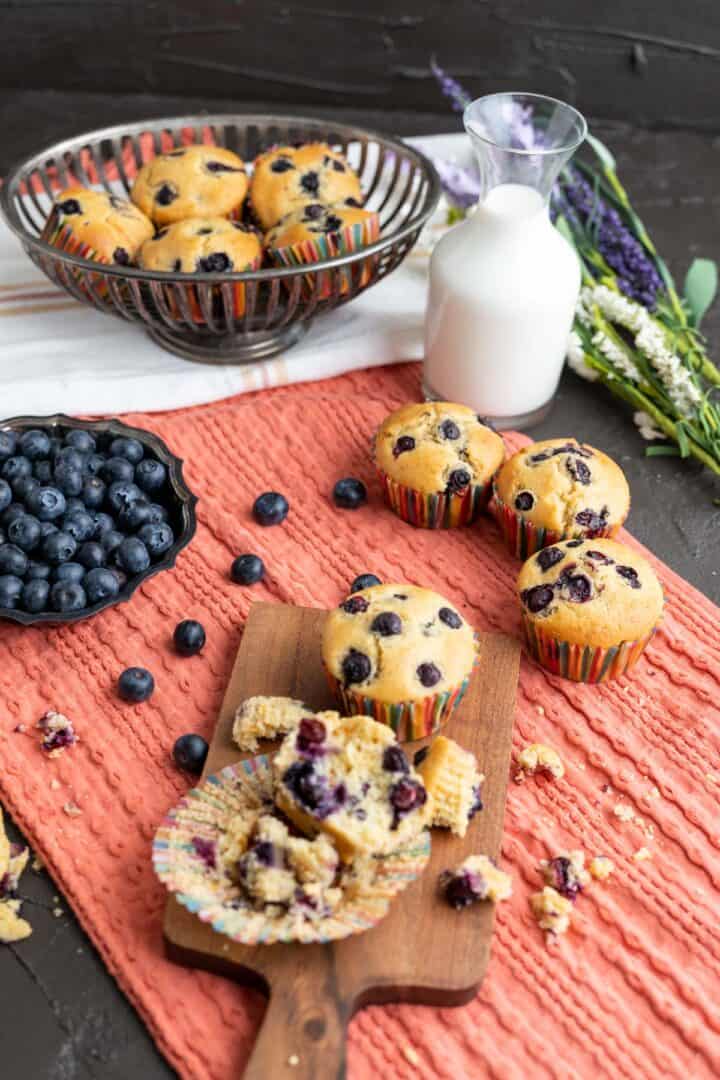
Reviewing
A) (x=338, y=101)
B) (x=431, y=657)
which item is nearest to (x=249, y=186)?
(x=338, y=101)

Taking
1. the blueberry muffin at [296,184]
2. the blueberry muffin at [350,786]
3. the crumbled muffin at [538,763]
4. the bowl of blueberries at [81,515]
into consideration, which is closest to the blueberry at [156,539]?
the bowl of blueberries at [81,515]

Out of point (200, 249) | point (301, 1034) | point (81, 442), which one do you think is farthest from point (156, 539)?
point (301, 1034)

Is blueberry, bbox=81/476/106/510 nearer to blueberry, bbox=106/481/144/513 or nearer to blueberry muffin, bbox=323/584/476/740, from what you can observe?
blueberry, bbox=106/481/144/513

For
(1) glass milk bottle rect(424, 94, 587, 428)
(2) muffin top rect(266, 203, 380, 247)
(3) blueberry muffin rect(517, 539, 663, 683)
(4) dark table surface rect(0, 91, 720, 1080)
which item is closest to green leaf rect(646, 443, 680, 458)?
(4) dark table surface rect(0, 91, 720, 1080)

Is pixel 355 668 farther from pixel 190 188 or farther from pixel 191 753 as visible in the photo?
pixel 190 188

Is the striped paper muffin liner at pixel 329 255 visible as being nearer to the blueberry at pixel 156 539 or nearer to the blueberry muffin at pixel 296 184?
the blueberry muffin at pixel 296 184

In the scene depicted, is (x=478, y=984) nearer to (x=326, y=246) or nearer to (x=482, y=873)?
(x=482, y=873)
